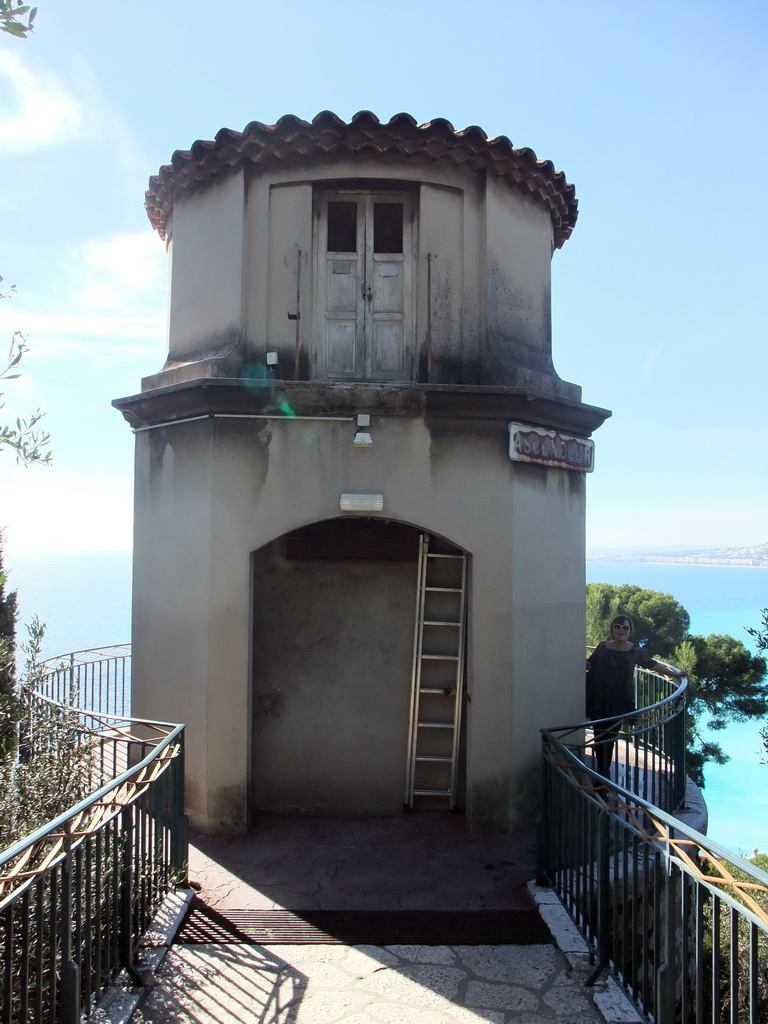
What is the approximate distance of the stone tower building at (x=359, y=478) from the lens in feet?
22.7

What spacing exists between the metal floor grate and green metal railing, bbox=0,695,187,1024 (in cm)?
42

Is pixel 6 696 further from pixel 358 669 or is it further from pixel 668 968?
pixel 668 968

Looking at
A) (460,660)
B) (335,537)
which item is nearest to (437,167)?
(335,537)

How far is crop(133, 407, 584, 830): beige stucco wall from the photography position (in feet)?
22.4

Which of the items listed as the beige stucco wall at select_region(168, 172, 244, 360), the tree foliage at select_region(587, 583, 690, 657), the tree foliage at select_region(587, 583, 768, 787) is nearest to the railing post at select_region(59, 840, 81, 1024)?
the beige stucco wall at select_region(168, 172, 244, 360)

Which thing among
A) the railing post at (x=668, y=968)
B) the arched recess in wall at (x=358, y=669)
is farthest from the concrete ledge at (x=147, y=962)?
the railing post at (x=668, y=968)

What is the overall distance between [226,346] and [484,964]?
18.5 ft

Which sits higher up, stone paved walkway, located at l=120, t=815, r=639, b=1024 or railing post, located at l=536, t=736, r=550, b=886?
railing post, located at l=536, t=736, r=550, b=886

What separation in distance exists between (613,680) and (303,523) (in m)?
3.56

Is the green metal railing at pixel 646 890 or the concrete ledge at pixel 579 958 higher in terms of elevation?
the green metal railing at pixel 646 890

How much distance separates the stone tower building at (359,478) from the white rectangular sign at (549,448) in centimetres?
3

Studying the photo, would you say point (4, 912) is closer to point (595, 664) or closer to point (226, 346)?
point (226, 346)

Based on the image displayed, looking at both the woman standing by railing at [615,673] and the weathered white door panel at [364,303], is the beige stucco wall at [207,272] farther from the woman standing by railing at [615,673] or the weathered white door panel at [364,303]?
the woman standing by railing at [615,673]

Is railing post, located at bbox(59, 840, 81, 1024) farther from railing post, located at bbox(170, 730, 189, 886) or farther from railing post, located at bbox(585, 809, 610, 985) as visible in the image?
railing post, located at bbox(585, 809, 610, 985)
